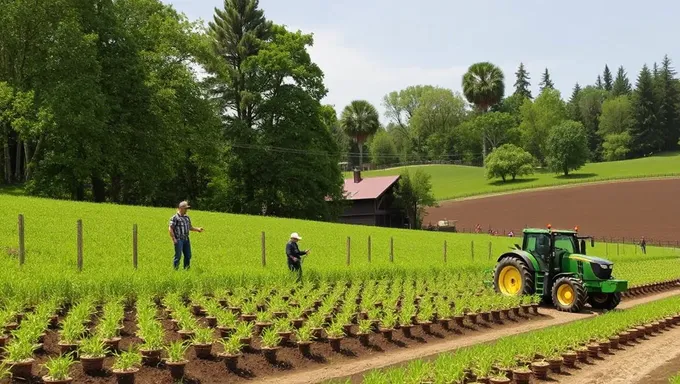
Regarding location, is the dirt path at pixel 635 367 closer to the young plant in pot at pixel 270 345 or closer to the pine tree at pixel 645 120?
the young plant in pot at pixel 270 345

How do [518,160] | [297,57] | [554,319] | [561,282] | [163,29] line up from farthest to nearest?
[518,160] < [297,57] < [163,29] < [561,282] < [554,319]

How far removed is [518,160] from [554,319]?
297 feet

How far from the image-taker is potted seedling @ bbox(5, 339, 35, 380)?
7574mm

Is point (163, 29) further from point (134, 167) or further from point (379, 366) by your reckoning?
point (379, 366)

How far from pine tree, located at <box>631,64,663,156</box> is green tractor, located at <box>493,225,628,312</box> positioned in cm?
11480

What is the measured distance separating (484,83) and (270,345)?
112987 mm

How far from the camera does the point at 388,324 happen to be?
486 inches

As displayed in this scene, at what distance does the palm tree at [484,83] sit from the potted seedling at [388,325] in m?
109

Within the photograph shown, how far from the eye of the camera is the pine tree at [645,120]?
396 ft

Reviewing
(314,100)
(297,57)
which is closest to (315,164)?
(314,100)

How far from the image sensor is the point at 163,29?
44.0m

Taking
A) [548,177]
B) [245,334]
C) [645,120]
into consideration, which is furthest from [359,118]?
[245,334]

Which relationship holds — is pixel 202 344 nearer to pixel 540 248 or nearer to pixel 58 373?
pixel 58 373

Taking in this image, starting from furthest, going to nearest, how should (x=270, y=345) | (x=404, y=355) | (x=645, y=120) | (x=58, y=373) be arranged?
1. (x=645, y=120)
2. (x=404, y=355)
3. (x=270, y=345)
4. (x=58, y=373)
